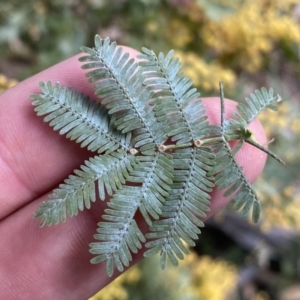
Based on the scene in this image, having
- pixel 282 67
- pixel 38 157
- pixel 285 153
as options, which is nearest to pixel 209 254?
pixel 285 153

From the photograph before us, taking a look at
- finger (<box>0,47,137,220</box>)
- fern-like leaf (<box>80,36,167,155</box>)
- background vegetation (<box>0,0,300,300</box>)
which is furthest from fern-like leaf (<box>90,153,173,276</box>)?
background vegetation (<box>0,0,300,300</box>)

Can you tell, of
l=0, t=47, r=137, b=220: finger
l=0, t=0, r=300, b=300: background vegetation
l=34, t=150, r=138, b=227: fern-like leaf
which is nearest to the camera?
l=34, t=150, r=138, b=227: fern-like leaf

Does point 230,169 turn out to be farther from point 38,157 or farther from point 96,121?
point 38,157

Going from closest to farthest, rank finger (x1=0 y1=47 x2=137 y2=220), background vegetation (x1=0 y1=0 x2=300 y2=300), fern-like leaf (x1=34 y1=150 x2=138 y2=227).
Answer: fern-like leaf (x1=34 y1=150 x2=138 y2=227) < finger (x1=0 y1=47 x2=137 y2=220) < background vegetation (x1=0 y1=0 x2=300 y2=300)

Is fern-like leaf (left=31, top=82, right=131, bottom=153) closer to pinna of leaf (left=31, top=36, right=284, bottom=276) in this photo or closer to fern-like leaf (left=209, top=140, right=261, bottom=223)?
pinna of leaf (left=31, top=36, right=284, bottom=276)

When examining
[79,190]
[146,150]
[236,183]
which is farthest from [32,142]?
[236,183]
